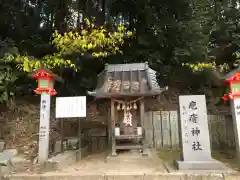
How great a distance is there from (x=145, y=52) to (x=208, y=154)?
563 centimetres

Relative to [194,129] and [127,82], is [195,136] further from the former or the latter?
[127,82]

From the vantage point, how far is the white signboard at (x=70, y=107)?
618 cm

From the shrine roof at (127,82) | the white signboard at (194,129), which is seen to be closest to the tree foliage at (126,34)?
the shrine roof at (127,82)

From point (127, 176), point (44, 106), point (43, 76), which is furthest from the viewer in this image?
point (43, 76)

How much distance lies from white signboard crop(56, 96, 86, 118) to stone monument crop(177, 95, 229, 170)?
281 centimetres

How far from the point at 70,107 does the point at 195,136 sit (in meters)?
3.55

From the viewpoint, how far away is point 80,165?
5.94 m

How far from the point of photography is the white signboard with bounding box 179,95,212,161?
210 inches

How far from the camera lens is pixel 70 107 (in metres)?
6.24

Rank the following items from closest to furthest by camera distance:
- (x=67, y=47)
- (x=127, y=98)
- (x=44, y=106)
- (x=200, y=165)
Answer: (x=200, y=165)
(x=44, y=106)
(x=127, y=98)
(x=67, y=47)

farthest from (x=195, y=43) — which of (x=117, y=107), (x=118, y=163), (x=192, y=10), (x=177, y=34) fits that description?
(x=118, y=163)

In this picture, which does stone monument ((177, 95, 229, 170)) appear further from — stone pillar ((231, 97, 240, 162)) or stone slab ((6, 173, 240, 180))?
stone pillar ((231, 97, 240, 162))

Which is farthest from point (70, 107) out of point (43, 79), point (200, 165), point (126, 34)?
point (126, 34)

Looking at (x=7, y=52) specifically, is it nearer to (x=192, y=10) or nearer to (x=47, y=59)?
(x=47, y=59)
